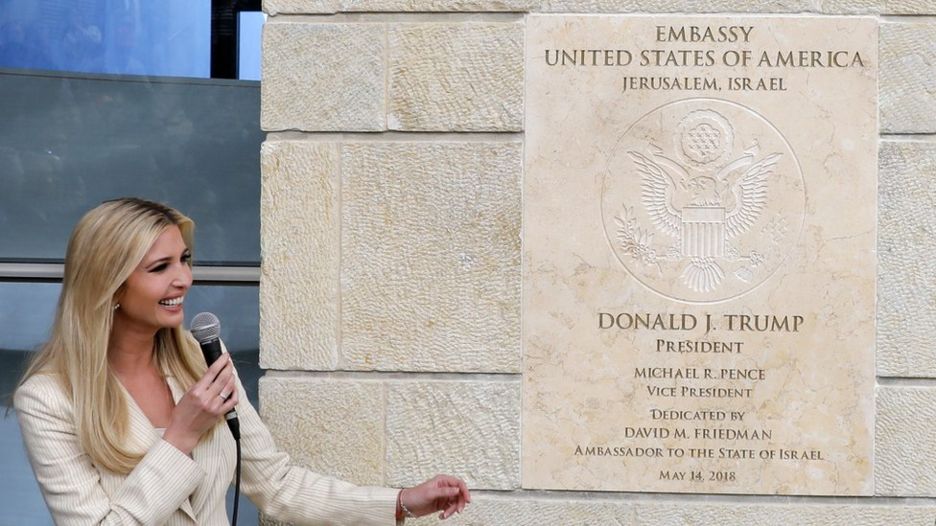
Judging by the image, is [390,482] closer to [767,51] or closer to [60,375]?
[60,375]

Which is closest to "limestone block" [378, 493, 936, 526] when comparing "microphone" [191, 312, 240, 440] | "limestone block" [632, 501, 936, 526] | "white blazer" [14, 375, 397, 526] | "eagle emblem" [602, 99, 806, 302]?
"limestone block" [632, 501, 936, 526]

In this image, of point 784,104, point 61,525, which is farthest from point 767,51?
point 61,525

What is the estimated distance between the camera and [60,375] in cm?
363

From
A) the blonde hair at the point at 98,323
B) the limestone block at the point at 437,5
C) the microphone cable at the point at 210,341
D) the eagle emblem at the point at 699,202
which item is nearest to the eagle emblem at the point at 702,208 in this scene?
the eagle emblem at the point at 699,202

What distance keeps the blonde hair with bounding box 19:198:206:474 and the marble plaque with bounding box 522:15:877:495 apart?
4.45ft

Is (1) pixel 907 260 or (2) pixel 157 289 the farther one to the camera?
(1) pixel 907 260

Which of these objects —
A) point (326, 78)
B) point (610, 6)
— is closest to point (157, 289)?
point (326, 78)

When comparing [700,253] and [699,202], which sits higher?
[699,202]

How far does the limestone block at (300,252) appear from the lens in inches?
174

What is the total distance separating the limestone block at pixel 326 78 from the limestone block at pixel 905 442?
1969 millimetres

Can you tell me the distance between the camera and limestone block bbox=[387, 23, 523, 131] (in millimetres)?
4359

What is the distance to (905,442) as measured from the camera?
14.1 feet

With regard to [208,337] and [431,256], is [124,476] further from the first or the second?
[431,256]

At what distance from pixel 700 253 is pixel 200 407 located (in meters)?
1.77
